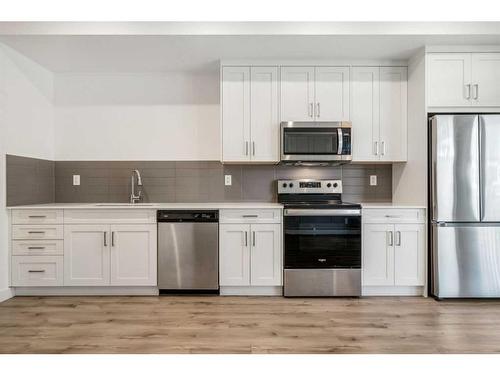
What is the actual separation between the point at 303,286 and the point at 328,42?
222cm

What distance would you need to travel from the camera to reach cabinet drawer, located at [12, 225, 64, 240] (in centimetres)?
366

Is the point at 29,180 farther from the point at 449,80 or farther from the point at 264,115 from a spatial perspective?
the point at 449,80

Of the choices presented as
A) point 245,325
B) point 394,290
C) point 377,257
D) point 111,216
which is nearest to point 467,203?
point 377,257

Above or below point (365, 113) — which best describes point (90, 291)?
below

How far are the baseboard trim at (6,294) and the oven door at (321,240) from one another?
2.61 meters

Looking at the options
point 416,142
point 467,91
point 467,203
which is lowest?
point 467,203

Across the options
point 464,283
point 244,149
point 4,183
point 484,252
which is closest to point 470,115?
point 484,252

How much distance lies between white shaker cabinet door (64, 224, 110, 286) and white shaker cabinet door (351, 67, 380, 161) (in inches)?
103

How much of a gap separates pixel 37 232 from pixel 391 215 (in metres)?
3.34

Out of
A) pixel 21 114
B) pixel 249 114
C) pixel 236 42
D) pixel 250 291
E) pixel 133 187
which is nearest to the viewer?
pixel 236 42

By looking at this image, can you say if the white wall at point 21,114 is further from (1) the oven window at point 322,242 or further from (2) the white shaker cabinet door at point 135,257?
(1) the oven window at point 322,242

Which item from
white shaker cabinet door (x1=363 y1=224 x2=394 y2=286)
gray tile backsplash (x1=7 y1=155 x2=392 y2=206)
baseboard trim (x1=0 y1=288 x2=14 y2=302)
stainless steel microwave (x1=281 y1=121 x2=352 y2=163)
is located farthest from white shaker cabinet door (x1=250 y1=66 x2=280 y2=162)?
baseboard trim (x1=0 y1=288 x2=14 y2=302)

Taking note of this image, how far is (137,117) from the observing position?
4.35 metres

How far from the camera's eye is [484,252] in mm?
3473
